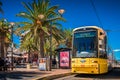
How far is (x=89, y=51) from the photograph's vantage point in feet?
79.8

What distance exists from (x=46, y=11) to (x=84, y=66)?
19.0 m

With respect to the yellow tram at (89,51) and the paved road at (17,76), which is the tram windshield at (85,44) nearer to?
the yellow tram at (89,51)

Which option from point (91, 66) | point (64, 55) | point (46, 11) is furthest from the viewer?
point (46, 11)

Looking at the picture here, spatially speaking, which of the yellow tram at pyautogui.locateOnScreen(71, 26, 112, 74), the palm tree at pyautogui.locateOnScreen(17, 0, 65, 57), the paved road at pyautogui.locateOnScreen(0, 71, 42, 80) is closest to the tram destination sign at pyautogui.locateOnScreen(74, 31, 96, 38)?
the yellow tram at pyautogui.locateOnScreen(71, 26, 112, 74)

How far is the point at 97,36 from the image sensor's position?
24688 mm

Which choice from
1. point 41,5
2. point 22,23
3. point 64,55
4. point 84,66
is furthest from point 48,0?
point 84,66

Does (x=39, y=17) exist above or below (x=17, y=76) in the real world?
above

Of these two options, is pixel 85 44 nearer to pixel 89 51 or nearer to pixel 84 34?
pixel 89 51

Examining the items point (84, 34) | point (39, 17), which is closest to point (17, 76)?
point (84, 34)

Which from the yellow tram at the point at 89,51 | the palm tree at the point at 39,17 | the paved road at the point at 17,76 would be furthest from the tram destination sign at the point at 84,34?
the palm tree at the point at 39,17

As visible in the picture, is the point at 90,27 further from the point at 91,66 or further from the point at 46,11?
the point at 46,11

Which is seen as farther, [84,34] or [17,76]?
[84,34]

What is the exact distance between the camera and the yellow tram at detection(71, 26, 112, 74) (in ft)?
79.4

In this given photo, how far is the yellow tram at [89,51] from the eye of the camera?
79.4 feet
